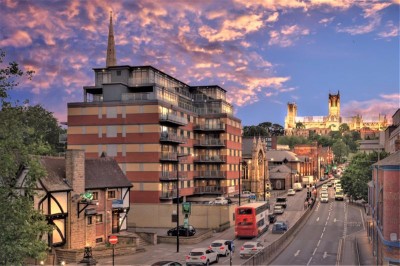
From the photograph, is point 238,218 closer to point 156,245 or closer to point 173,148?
point 156,245

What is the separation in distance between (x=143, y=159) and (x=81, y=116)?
39.7 feet

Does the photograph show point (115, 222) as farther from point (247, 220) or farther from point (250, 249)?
point (250, 249)

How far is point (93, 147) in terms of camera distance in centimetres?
7750

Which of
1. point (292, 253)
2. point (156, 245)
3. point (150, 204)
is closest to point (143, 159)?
point (150, 204)

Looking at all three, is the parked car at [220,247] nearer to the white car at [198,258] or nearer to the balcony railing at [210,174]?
the white car at [198,258]

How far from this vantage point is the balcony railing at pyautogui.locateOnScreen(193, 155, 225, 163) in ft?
310

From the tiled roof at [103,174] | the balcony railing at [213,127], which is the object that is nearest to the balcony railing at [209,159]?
the balcony railing at [213,127]

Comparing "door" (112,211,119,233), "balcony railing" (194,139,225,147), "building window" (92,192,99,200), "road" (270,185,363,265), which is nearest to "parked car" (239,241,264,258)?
"road" (270,185,363,265)

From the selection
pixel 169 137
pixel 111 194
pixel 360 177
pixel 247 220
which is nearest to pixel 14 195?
pixel 111 194

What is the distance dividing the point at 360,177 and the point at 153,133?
4192cm

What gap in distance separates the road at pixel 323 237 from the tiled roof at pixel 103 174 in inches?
830

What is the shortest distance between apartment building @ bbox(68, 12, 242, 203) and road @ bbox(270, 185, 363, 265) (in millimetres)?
17852

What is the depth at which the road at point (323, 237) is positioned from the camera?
49625 millimetres

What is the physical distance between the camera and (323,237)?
65.1 metres
